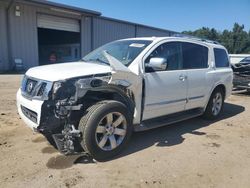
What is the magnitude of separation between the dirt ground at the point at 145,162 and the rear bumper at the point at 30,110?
0.59 meters

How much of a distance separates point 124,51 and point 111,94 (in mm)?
1142

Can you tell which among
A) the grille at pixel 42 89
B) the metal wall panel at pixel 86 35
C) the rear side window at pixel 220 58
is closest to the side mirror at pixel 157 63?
the grille at pixel 42 89

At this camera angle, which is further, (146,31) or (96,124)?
(146,31)

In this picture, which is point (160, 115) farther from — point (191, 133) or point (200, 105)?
point (200, 105)

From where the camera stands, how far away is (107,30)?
25297mm

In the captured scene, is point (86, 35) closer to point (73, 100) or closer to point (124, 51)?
point (124, 51)

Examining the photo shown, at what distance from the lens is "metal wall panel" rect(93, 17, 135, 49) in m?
24.3

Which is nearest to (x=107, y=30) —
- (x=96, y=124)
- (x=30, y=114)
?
(x=30, y=114)

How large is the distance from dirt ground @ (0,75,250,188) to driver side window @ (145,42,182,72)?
1.41 metres

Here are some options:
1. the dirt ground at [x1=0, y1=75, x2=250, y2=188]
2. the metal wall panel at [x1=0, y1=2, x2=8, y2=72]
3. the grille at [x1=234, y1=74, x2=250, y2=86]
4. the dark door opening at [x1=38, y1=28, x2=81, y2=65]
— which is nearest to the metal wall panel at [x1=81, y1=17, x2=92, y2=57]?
the dark door opening at [x1=38, y1=28, x2=81, y2=65]

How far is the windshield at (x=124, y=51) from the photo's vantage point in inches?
199

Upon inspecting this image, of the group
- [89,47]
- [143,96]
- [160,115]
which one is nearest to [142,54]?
[143,96]

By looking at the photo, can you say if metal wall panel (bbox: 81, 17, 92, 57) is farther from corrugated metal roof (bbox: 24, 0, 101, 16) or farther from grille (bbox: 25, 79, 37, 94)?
grille (bbox: 25, 79, 37, 94)

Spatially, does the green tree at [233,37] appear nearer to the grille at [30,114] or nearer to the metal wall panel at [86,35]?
the metal wall panel at [86,35]
